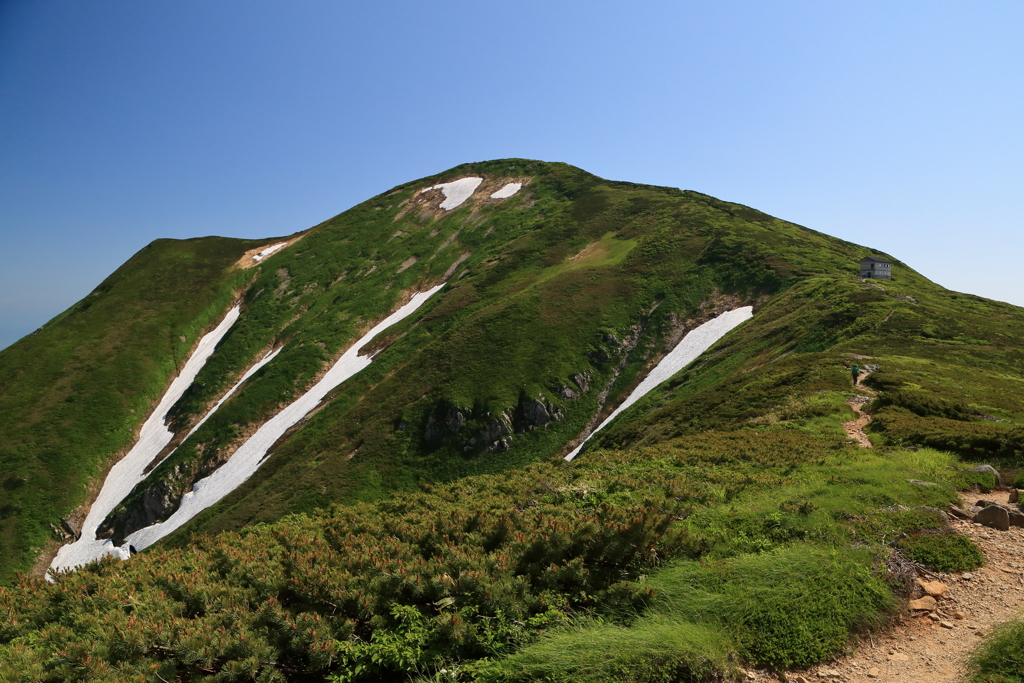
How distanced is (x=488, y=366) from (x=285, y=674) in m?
56.3

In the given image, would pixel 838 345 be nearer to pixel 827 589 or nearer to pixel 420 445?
pixel 827 589

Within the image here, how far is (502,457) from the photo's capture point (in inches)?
2186

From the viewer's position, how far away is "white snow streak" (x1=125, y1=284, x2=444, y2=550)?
207ft

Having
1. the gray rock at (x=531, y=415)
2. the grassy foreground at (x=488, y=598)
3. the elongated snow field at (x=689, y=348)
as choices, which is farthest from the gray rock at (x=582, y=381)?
the grassy foreground at (x=488, y=598)

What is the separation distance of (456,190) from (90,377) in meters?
90.0

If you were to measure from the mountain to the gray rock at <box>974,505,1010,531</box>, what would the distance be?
1092mm

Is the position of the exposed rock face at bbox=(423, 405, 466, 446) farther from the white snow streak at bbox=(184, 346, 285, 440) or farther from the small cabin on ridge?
the small cabin on ridge

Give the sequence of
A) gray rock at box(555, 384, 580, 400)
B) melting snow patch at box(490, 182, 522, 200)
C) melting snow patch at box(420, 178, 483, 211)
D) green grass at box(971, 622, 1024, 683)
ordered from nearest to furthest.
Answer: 1. green grass at box(971, 622, 1024, 683)
2. gray rock at box(555, 384, 580, 400)
3. melting snow patch at box(490, 182, 522, 200)
4. melting snow patch at box(420, 178, 483, 211)

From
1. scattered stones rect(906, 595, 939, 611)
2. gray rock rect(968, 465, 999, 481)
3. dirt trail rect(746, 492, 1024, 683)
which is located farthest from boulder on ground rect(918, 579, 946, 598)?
gray rock rect(968, 465, 999, 481)

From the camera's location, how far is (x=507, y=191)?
133500 mm

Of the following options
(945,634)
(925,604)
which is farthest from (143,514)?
(945,634)

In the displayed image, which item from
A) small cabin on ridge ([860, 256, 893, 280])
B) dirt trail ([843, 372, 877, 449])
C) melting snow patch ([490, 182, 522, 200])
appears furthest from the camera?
melting snow patch ([490, 182, 522, 200])

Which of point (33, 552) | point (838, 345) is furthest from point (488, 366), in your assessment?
point (33, 552)

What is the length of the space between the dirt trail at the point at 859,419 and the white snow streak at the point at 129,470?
67.2m
